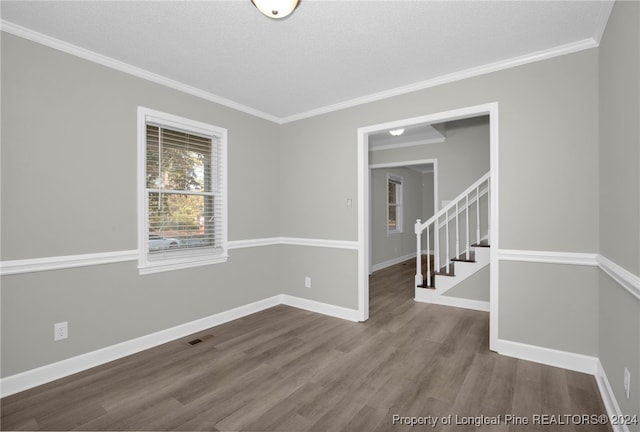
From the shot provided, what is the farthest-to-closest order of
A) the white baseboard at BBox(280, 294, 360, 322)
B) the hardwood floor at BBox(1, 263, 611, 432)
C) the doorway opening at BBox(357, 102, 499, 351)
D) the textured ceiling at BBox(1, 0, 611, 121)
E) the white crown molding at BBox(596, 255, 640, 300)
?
1. the white baseboard at BBox(280, 294, 360, 322)
2. the doorway opening at BBox(357, 102, 499, 351)
3. the textured ceiling at BBox(1, 0, 611, 121)
4. the hardwood floor at BBox(1, 263, 611, 432)
5. the white crown molding at BBox(596, 255, 640, 300)

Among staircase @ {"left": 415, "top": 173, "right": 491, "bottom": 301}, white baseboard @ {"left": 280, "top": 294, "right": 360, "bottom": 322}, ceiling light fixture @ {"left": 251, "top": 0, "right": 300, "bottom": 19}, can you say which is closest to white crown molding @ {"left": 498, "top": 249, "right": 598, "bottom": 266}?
staircase @ {"left": 415, "top": 173, "right": 491, "bottom": 301}

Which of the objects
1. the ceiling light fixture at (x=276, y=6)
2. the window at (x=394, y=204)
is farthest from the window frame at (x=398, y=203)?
the ceiling light fixture at (x=276, y=6)

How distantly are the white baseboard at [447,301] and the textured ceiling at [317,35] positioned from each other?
2.92 m

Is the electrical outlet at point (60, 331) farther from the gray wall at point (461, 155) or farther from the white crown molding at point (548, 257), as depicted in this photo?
the gray wall at point (461, 155)

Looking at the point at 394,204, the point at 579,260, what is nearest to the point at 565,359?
the point at 579,260

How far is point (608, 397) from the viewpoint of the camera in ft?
6.58

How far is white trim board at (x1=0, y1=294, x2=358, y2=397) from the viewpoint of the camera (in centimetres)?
224

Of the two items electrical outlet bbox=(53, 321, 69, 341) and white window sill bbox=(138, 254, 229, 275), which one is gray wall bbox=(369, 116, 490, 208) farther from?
electrical outlet bbox=(53, 321, 69, 341)

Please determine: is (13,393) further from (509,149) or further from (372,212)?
(372,212)

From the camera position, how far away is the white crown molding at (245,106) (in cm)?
231

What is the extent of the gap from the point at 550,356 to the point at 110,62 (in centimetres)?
465

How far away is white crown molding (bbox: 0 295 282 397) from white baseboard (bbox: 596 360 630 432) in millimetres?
3438

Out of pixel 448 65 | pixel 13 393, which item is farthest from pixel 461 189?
pixel 13 393

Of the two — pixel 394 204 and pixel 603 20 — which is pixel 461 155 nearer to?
pixel 603 20
